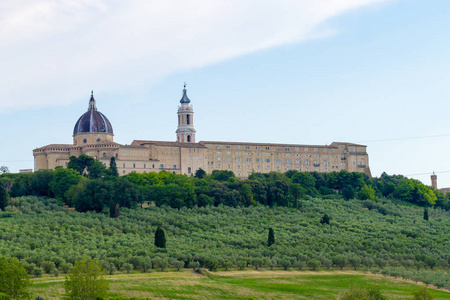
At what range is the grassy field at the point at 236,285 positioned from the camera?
132 ft

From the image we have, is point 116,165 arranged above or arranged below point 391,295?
above

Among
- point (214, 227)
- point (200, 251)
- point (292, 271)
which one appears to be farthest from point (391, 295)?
point (214, 227)

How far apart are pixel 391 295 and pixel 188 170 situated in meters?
58.0

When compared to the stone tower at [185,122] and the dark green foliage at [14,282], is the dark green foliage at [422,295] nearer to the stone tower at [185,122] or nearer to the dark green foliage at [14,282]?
the dark green foliage at [14,282]

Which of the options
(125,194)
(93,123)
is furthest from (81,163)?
(125,194)

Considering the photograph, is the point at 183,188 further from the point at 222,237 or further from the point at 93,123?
the point at 93,123

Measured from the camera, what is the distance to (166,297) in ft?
130

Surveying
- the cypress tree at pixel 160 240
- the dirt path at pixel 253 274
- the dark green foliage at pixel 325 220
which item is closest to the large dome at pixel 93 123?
the dark green foliage at pixel 325 220

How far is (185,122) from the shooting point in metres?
110

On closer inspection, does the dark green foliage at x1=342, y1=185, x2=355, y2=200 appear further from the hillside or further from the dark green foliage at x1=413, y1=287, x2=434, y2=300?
the dark green foliage at x1=413, y1=287, x2=434, y2=300

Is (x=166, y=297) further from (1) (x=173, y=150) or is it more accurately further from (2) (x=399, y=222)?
(1) (x=173, y=150)

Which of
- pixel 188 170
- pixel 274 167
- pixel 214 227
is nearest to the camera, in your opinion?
pixel 214 227

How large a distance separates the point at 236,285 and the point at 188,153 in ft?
183

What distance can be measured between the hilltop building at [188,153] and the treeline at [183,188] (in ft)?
13.1
